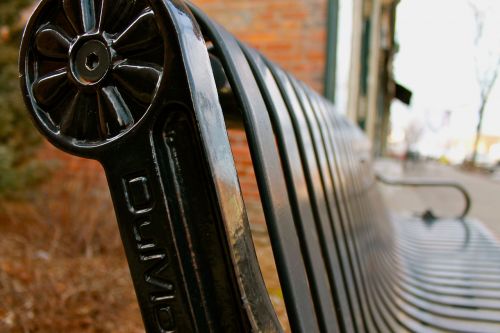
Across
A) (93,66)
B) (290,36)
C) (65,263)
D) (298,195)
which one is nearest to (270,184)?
(298,195)

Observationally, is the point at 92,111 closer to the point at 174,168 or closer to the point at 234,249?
the point at 174,168

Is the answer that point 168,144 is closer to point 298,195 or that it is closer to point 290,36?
point 298,195

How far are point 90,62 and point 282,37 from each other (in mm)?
3794

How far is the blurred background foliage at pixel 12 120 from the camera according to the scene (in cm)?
363

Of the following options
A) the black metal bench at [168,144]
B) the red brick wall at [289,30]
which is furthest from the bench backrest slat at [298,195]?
the red brick wall at [289,30]

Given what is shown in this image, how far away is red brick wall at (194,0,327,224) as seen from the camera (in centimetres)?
398

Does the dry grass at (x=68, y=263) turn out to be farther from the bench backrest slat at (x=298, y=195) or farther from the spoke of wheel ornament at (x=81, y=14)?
the spoke of wheel ornament at (x=81, y=14)

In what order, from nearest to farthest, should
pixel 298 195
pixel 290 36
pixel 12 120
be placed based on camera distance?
pixel 298 195 → pixel 12 120 → pixel 290 36

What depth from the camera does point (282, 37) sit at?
4086 millimetres

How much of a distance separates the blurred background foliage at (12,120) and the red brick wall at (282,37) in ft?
6.11

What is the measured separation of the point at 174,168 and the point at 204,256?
0.34ft

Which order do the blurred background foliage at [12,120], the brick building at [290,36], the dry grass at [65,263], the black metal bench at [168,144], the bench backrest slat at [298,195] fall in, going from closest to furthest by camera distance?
1. the black metal bench at [168,144]
2. the bench backrest slat at [298,195]
3. the dry grass at [65,263]
4. the blurred background foliage at [12,120]
5. the brick building at [290,36]

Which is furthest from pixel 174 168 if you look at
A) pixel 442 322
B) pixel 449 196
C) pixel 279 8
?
pixel 449 196

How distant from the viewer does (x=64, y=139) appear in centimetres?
51
